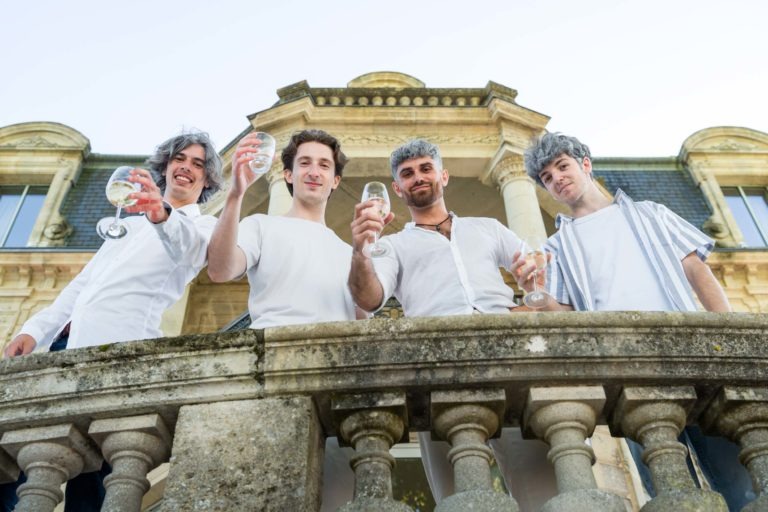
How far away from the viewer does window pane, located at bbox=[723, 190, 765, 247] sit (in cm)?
1267

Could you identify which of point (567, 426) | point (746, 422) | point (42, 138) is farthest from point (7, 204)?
point (746, 422)

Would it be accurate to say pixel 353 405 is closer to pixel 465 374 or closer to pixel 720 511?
pixel 465 374

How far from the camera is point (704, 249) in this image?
3.41m

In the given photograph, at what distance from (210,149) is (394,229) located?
355 inches

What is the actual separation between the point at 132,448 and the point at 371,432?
2.40 feet

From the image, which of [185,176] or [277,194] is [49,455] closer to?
[185,176]

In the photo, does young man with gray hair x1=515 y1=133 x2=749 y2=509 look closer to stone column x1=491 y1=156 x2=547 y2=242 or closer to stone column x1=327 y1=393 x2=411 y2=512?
stone column x1=327 y1=393 x2=411 y2=512

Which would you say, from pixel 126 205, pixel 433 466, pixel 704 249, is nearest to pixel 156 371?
pixel 126 205

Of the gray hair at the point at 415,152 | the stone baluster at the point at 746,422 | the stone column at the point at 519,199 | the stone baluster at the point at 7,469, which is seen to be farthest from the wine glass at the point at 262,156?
the stone column at the point at 519,199

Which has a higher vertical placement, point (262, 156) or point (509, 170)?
point (509, 170)

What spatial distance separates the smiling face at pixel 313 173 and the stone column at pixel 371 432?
1.37 meters

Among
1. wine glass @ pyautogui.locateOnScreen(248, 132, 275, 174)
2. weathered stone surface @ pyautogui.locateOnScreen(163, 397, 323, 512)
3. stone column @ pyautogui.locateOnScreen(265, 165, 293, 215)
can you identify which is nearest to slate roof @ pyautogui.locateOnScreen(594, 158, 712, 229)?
stone column @ pyautogui.locateOnScreen(265, 165, 293, 215)

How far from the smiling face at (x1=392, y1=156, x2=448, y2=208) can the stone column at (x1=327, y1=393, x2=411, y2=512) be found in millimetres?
1426

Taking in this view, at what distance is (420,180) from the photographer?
11.7 feet
